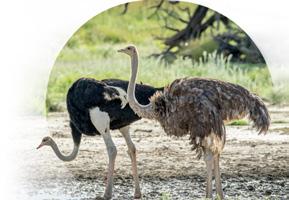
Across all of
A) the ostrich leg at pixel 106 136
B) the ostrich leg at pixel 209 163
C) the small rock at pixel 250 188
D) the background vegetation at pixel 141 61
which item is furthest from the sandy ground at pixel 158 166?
the ostrich leg at pixel 209 163

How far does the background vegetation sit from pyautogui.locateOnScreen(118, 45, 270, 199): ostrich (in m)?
1.08

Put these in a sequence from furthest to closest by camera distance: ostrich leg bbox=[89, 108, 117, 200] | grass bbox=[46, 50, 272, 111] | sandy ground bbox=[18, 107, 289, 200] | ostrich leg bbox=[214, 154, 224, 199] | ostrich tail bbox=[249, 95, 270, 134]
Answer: grass bbox=[46, 50, 272, 111]
sandy ground bbox=[18, 107, 289, 200]
ostrich leg bbox=[89, 108, 117, 200]
ostrich leg bbox=[214, 154, 224, 199]
ostrich tail bbox=[249, 95, 270, 134]

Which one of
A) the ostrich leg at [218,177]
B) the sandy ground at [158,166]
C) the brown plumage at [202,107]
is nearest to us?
the brown plumage at [202,107]

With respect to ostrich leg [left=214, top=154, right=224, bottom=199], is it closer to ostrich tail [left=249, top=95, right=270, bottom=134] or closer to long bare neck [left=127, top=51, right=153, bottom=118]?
ostrich tail [left=249, top=95, right=270, bottom=134]

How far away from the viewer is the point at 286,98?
8.98m

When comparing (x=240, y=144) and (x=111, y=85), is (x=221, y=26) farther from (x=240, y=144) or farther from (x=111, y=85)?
(x=111, y=85)

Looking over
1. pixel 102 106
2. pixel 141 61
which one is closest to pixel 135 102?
pixel 102 106

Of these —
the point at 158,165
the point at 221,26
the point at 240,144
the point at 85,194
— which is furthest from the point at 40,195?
the point at 221,26

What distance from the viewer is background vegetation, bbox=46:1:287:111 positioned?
9039 mm

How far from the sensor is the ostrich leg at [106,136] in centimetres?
805

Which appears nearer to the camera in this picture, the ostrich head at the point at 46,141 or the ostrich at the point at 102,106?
the ostrich at the point at 102,106

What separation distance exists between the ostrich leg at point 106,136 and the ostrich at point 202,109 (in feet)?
0.95

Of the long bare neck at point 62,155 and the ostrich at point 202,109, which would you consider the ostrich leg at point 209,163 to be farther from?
the long bare neck at point 62,155

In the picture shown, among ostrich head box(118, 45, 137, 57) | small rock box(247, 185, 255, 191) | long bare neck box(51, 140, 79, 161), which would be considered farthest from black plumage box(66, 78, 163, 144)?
small rock box(247, 185, 255, 191)
